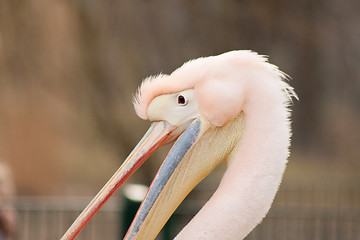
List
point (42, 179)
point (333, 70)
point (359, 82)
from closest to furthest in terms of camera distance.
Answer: point (359, 82)
point (333, 70)
point (42, 179)

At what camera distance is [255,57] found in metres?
2.55

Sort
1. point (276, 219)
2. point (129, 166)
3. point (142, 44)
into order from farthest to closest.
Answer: point (142, 44), point (276, 219), point (129, 166)

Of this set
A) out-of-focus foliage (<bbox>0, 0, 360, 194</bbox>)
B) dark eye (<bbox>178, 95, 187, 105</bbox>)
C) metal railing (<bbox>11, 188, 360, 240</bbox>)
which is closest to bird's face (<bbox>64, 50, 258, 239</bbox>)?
dark eye (<bbox>178, 95, 187, 105</bbox>)

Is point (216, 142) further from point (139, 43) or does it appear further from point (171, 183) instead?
point (139, 43)

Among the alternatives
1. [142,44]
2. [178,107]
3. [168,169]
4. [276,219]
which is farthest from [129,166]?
[142,44]

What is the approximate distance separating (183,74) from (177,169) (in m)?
0.36

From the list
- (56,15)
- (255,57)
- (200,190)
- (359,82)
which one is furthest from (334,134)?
(255,57)

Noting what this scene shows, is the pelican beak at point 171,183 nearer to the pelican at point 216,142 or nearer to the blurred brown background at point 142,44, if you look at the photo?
the pelican at point 216,142

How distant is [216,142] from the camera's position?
2.58 meters

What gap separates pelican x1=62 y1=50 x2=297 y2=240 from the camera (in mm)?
2436

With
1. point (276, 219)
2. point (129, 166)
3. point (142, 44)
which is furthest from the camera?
point (142, 44)

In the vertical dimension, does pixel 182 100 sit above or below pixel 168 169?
above

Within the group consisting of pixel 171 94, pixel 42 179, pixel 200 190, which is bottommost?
pixel 42 179

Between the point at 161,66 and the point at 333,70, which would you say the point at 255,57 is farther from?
the point at 333,70
